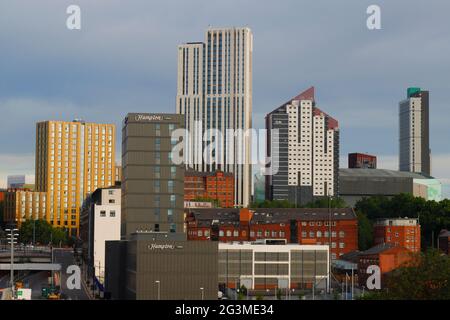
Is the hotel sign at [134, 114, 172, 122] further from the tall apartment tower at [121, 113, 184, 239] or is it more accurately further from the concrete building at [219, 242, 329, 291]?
the concrete building at [219, 242, 329, 291]

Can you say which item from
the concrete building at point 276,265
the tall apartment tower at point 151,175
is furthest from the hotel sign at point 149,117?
the concrete building at point 276,265

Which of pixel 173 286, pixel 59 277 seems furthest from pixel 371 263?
pixel 59 277

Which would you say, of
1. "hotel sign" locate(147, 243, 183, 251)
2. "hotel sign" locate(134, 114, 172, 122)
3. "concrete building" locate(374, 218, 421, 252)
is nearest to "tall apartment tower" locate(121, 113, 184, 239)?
"hotel sign" locate(134, 114, 172, 122)

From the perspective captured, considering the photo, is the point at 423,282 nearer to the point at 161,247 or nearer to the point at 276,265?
the point at 161,247

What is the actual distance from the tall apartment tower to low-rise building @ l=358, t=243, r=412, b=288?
114ft

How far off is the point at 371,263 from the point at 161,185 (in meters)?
39.6

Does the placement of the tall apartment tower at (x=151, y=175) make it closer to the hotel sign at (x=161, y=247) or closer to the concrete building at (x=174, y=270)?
the hotel sign at (x=161, y=247)

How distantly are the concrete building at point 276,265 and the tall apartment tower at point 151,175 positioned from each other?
39.6 ft

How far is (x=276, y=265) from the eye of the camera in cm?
15275

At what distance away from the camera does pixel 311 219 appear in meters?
199

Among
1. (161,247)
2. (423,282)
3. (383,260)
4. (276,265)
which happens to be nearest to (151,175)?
(276,265)

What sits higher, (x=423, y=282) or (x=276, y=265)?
(x=423, y=282)

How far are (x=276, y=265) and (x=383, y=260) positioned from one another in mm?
18590

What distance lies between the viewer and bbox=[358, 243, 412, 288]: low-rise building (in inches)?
5925
